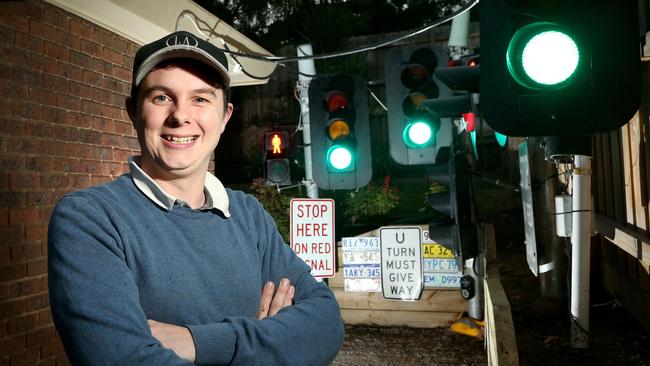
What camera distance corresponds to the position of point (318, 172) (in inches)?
195

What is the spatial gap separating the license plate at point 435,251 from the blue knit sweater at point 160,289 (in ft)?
18.4

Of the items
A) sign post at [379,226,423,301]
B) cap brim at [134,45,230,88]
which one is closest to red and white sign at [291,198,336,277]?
sign post at [379,226,423,301]

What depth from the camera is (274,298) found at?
2.06 m

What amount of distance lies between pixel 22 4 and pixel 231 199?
2.78 metres

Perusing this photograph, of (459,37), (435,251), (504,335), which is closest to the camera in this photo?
(504,335)

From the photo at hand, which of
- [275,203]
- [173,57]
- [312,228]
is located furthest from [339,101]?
[275,203]

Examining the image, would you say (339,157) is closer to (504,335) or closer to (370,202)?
(504,335)

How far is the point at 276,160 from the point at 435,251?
273cm

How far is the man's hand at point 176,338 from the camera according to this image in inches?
64.2

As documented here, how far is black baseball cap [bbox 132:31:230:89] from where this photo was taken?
1.92 metres

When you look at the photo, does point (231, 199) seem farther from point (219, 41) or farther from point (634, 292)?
point (634, 292)

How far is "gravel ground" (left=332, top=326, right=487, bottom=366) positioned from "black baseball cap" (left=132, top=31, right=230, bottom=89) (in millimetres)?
5342

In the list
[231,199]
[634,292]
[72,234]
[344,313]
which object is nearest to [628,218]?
[634,292]

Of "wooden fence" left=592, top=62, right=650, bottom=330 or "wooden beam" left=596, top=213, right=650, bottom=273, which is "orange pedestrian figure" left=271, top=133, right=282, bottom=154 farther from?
"wooden beam" left=596, top=213, right=650, bottom=273
